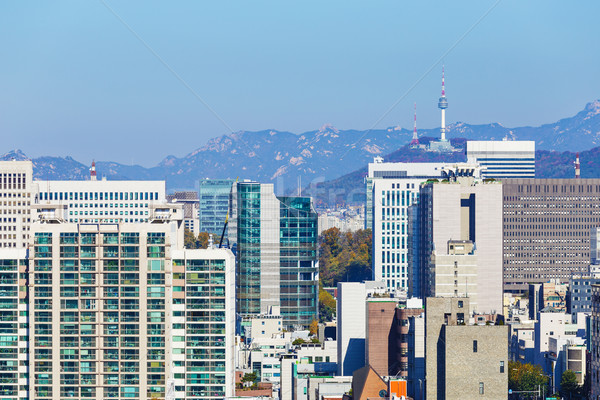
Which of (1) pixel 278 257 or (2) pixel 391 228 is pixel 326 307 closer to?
(1) pixel 278 257

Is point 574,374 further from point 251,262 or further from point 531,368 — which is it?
point 251,262

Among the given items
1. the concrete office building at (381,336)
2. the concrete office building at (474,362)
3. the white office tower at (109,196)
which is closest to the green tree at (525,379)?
the concrete office building at (381,336)

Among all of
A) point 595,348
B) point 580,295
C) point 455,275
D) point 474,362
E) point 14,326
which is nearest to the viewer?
point 474,362

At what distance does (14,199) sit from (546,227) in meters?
46.2

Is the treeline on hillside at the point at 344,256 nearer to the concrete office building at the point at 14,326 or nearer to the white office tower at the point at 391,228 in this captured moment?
the white office tower at the point at 391,228

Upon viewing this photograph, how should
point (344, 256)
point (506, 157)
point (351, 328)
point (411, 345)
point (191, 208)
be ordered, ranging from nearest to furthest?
point (411, 345) → point (351, 328) → point (344, 256) → point (506, 157) → point (191, 208)

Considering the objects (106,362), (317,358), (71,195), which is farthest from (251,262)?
(71,195)

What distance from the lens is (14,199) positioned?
355 feet

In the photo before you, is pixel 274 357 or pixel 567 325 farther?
pixel 567 325

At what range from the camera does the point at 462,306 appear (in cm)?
4941

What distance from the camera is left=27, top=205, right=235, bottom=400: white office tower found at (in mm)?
53375

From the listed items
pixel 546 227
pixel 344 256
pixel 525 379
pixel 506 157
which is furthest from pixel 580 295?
pixel 506 157

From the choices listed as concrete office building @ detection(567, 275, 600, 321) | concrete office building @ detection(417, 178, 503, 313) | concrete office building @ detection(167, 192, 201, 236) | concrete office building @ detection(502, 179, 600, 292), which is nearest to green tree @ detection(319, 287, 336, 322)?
concrete office building @ detection(417, 178, 503, 313)

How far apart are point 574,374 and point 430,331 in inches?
801
